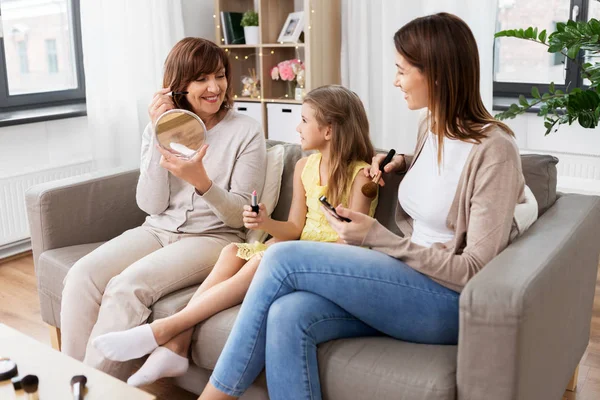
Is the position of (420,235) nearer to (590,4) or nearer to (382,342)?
(382,342)

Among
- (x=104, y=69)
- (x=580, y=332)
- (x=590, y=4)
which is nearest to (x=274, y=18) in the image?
(x=104, y=69)

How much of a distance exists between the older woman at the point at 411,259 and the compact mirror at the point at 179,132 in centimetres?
52

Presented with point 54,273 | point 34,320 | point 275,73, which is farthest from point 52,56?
point 54,273

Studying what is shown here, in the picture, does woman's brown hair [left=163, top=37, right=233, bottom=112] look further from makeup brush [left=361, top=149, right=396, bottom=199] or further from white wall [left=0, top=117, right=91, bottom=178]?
white wall [left=0, top=117, right=91, bottom=178]

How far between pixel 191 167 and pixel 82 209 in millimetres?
566

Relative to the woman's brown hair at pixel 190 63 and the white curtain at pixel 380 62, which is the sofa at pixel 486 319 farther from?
the white curtain at pixel 380 62

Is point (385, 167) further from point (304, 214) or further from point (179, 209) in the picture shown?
point (179, 209)

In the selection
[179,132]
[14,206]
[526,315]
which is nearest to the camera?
[526,315]

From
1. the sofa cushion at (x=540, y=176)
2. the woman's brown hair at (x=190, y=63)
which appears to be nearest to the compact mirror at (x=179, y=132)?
the woman's brown hair at (x=190, y=63)

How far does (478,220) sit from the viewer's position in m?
1.43

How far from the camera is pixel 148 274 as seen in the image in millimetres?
1829

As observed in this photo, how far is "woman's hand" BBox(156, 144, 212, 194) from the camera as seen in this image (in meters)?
1.86

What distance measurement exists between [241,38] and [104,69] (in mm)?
888

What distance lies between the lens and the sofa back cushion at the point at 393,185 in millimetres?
1850
